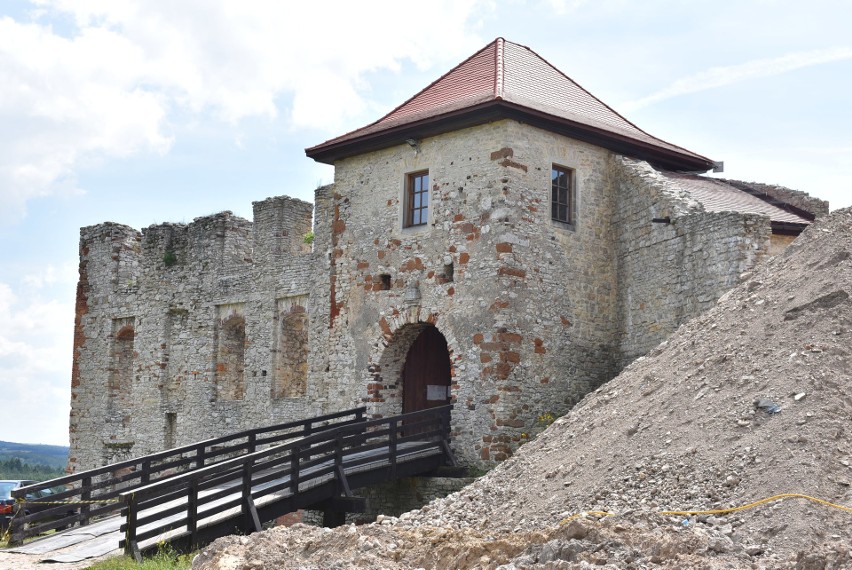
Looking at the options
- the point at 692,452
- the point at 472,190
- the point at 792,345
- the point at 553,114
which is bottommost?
the point at 692,452

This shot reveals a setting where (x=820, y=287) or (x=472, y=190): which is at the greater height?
(x=472, y=190)

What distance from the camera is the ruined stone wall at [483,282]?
49.4 ft

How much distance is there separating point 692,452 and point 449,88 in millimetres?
9470

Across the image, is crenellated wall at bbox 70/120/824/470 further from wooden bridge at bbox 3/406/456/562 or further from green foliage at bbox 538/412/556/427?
wooden bridge at bbox 3/406/456/562

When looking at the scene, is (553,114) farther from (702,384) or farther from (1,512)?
(1,512)

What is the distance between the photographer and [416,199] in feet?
54.7

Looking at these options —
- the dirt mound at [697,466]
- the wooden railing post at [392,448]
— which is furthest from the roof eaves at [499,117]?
the wooden railing post at [392,448]

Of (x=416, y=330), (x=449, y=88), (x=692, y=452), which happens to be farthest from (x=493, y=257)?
(x=692, y=452)

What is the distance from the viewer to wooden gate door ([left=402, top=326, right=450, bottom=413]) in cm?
1681

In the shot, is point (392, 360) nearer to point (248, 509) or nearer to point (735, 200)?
point (248, 509)

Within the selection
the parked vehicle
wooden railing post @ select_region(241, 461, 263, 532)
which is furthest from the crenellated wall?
wooden railing post @ select_region(241, 461, 263, 532)

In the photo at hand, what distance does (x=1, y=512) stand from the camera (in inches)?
676

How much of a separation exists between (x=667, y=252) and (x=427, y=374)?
173 inches

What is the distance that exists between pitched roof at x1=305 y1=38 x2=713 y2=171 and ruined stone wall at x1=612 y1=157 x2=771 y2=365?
0.82 metres
